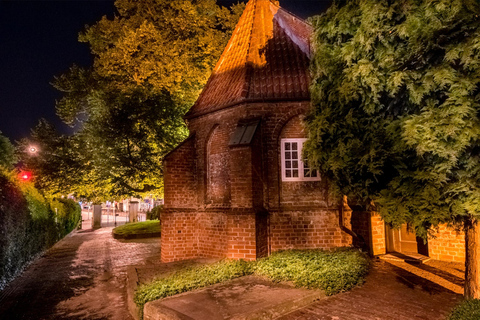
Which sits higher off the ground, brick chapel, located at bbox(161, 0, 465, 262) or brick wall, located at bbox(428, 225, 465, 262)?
brick chapel, located at bbox(161, 0, 465, 262)

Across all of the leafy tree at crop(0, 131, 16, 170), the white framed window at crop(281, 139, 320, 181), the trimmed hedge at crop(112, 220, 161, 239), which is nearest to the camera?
the white framed window at crop(281, 139, 320, 181)

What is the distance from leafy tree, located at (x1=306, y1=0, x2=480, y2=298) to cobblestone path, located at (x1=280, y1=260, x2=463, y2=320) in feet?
2.85

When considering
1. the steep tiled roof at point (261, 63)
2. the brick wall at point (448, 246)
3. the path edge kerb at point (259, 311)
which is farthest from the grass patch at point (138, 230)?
the brick wall at point (448, 246)

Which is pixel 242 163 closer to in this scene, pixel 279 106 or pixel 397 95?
pixel 279 106

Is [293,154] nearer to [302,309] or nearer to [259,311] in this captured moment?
[302,309]

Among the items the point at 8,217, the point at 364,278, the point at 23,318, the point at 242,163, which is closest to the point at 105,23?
the point at 8,217

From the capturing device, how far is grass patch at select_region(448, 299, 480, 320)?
450 cm

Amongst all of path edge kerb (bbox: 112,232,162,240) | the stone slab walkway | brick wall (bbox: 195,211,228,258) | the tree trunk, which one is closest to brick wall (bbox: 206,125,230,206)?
brick wall (bbox: 195,211,228,258)

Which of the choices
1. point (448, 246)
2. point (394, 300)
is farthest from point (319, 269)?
point (448, 246)

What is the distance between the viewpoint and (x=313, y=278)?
6758 mm

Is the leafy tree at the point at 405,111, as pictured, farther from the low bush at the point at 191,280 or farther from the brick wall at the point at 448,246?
the brick wall at the point at 448,246

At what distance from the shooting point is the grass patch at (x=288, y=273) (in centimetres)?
666

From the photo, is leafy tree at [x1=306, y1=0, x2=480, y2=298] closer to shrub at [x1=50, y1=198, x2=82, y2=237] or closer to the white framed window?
the white framed window

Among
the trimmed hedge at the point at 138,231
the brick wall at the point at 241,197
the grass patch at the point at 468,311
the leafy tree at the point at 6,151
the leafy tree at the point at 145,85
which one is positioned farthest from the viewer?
the leafy tree at the point at 6,151
